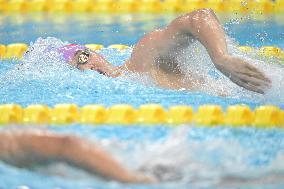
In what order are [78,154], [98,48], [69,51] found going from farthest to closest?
[98,48] → [69,51] → [78,154]

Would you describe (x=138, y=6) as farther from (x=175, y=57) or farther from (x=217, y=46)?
(x=217, y=46)

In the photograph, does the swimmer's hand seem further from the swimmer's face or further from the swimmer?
the swimmer's face

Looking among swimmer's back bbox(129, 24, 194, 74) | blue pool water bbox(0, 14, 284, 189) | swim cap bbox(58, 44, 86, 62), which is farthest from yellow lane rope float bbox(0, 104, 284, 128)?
swim cap bbox(58, 44, 86, 62)

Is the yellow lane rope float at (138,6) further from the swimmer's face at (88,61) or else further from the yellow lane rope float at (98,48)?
the swimmer's face at (88,61)

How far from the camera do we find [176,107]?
10.6 ft

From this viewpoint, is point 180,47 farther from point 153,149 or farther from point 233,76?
point 153,149

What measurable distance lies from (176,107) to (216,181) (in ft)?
3.79

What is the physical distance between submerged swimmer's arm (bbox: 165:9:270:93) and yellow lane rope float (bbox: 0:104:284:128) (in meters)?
0.13

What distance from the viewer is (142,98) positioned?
3.49 metres

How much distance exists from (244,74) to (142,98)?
2.09 feet

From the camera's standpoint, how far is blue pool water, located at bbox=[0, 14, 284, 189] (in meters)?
2.15

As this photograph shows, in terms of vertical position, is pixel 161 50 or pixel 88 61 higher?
pixel 88 61

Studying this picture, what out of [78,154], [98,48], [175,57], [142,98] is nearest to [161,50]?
[175,57]

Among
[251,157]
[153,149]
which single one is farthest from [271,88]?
[153,149]
